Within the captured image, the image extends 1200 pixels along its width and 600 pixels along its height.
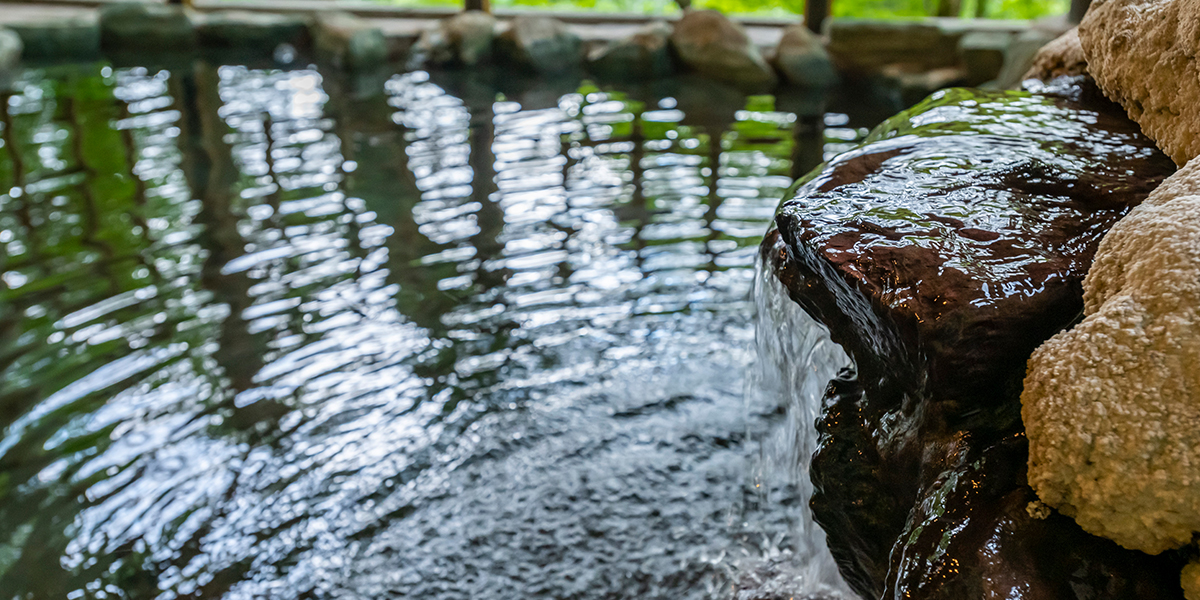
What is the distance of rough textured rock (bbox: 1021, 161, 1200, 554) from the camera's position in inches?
49.7

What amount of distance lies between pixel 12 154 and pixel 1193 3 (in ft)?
21.5

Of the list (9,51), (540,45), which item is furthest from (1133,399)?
(9,51)

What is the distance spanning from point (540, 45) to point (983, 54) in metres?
4.16

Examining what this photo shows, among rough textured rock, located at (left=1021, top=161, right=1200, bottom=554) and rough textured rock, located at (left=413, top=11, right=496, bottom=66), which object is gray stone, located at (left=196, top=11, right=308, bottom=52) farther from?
rough textured rock, located at (left=1021, top=161, right=1200, bottom=554)

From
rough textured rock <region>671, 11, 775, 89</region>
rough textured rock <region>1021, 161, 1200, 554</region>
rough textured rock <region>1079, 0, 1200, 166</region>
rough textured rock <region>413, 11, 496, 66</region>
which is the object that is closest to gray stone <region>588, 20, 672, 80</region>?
rough textured rock <region>671, 11, 775, 89</region>

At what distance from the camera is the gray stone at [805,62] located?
8195 mm

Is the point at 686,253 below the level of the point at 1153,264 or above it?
below

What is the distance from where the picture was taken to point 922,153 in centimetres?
205

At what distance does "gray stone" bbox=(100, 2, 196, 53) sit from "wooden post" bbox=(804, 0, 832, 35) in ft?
21.9

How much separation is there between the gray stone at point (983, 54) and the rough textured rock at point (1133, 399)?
21.1ft

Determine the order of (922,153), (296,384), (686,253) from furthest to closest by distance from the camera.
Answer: (686,253) → (296,384) → (922,153)

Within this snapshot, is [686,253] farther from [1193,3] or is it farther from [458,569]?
[1193,3]

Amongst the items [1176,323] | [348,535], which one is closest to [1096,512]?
[1176,323]

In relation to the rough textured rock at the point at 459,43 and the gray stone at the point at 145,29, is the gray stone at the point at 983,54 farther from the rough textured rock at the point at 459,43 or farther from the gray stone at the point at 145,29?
the gray stone at the point at 145,29
